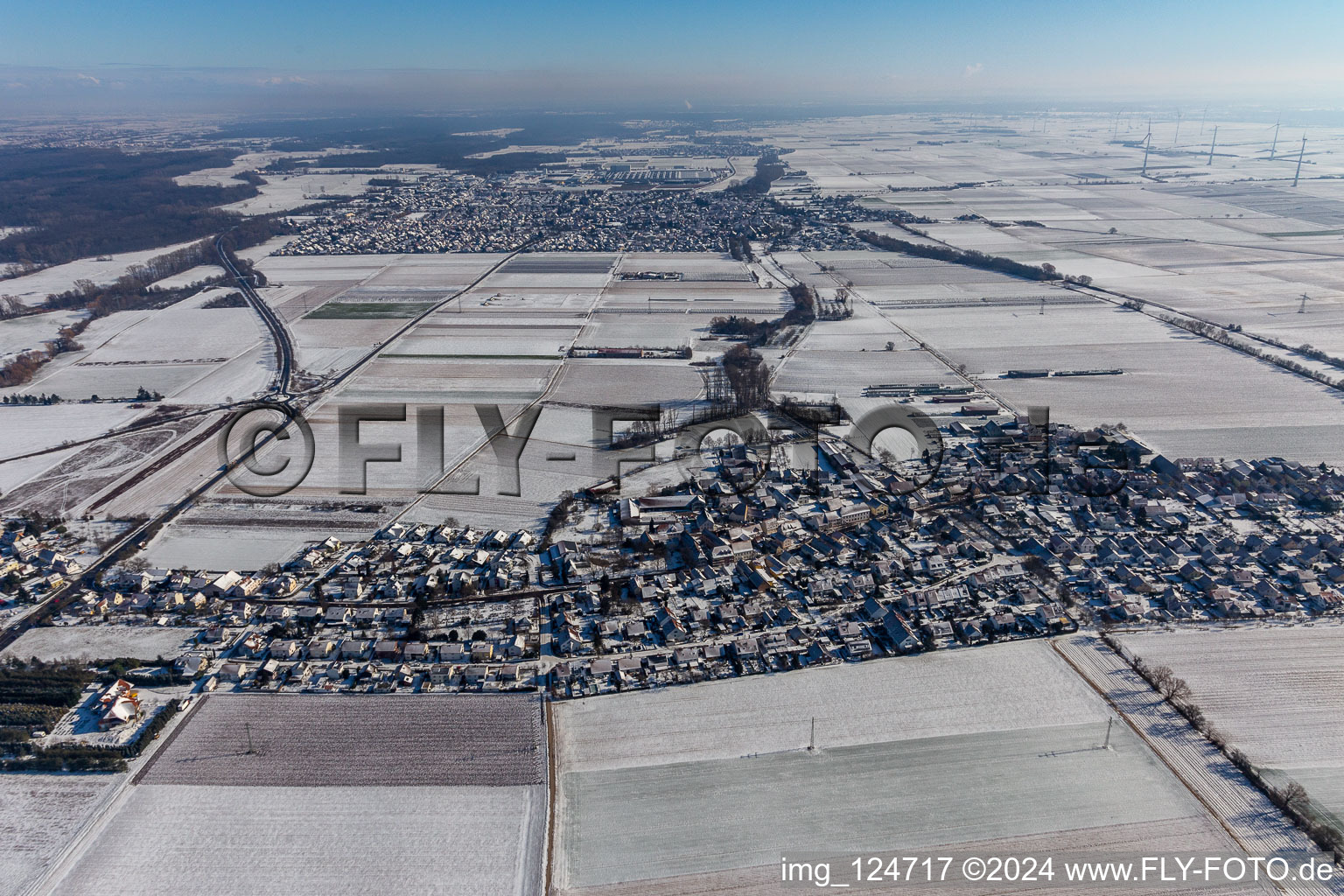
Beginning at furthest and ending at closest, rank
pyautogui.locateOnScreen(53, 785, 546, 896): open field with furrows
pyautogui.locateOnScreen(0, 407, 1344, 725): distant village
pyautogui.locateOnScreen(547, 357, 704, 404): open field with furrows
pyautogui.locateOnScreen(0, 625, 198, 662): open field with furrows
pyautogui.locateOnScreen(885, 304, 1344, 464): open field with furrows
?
1. pyautogui.locateOnScreen(547, 357, 704, 404): open field with furrows
2. pyautogui.locateOnScreen(885, 304, 1344, 464): open field with furrows
3. pyautogui.locateOnScreen(0, 625, 198, 662): open field with furrows
4. pyautogui.locateOnScreen(0, 407, 1344, 725): distant village
5. pyautogui.locateOnScreen(53, 785, 546, 896): open field with furrows

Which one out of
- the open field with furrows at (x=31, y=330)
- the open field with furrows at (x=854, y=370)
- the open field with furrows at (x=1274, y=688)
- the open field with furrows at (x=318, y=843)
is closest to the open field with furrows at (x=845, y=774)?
the open field with furrows at (x=318, y=843)

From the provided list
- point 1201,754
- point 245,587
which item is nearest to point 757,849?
point 1201,754

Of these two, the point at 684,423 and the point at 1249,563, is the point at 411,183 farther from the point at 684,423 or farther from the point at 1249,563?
the point at 1249,563

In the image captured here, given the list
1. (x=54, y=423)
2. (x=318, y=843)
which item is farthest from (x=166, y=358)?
(x=318, y=843)

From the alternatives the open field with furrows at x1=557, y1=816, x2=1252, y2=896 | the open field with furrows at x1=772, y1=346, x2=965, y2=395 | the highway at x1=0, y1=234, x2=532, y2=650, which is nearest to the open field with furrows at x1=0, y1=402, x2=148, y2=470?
the highway at x1=0, y1=234, x2=532, y2=650

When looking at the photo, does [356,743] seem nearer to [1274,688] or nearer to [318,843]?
[318,843]

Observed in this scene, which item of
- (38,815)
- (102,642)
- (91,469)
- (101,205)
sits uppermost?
(101,205)

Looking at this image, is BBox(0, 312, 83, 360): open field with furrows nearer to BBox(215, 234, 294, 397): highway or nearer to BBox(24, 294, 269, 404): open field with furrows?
BBox(24, 294, 269, 404): open field with furrows
